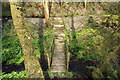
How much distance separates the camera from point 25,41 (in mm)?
3670

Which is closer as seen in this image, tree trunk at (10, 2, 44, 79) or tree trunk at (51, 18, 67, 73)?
tree trunk at (10, 2, 44, 79)

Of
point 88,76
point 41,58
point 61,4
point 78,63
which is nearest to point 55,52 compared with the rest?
point 41,58

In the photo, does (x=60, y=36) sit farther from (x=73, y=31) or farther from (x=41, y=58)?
(x=41, y=58)

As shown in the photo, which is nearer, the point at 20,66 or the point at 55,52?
the point at 20,66

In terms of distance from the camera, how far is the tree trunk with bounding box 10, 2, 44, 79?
348 cm

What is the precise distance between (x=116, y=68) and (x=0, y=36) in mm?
8240

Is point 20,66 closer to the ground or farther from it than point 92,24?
closer to the ground

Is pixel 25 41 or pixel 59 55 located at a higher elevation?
pixel 25 41

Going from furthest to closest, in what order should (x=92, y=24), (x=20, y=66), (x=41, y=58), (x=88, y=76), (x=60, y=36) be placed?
(x=92, y=24) → (x=60, y=36) → (x=41, y=58) → (x=20, y=66) → (x=88, y=76)

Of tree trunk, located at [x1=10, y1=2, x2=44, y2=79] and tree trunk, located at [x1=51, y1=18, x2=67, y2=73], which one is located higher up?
tree trunk, located at [x1=10, y1=2, x2=44, y2=79]

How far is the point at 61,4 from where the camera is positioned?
592 inches

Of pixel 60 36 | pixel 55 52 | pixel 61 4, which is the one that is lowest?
pixel 55 52

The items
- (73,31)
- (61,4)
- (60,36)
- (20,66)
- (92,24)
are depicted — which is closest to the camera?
(20,66)

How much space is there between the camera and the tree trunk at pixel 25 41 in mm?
3484
